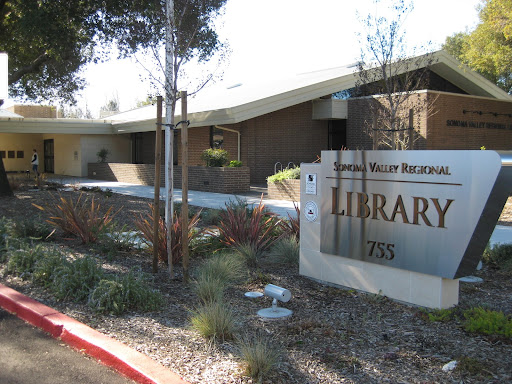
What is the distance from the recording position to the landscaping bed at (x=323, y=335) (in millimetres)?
4062

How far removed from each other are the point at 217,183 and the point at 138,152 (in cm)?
1278

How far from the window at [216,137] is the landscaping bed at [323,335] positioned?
17.2 m

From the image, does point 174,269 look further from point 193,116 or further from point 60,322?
point 193,116

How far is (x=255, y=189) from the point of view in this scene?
2075 cm

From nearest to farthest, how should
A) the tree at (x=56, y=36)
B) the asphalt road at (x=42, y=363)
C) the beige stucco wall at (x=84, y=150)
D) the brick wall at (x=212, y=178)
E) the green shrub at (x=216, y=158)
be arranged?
the asphalt road at (x=42, y=363) → the tree at (x=56, y=36) → the brick wall at (x=212, y=178) → the green shrub at (x=216, y=158) → the beige stucco wall at (x=84, y=150)

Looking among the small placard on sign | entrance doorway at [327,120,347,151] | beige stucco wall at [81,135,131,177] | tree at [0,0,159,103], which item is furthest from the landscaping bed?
beige stucco wall at [81,135,131,177]

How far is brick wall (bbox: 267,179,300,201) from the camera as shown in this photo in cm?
1667

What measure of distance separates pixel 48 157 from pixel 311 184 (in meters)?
32.3

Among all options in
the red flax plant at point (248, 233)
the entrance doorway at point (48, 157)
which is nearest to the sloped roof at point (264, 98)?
the entrance doorway at point (48, 157)

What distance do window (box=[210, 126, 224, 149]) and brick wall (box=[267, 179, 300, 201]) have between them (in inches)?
268

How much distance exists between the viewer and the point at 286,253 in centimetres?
778

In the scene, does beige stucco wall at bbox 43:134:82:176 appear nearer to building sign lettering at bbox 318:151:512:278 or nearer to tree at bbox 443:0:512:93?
tree at bbox 443:0:512:93

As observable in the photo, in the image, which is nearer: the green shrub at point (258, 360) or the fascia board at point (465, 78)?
the green shrub at point (258, 360)

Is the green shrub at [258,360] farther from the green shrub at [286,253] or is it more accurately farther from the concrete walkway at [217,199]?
the concrete walkway at [217,199]
